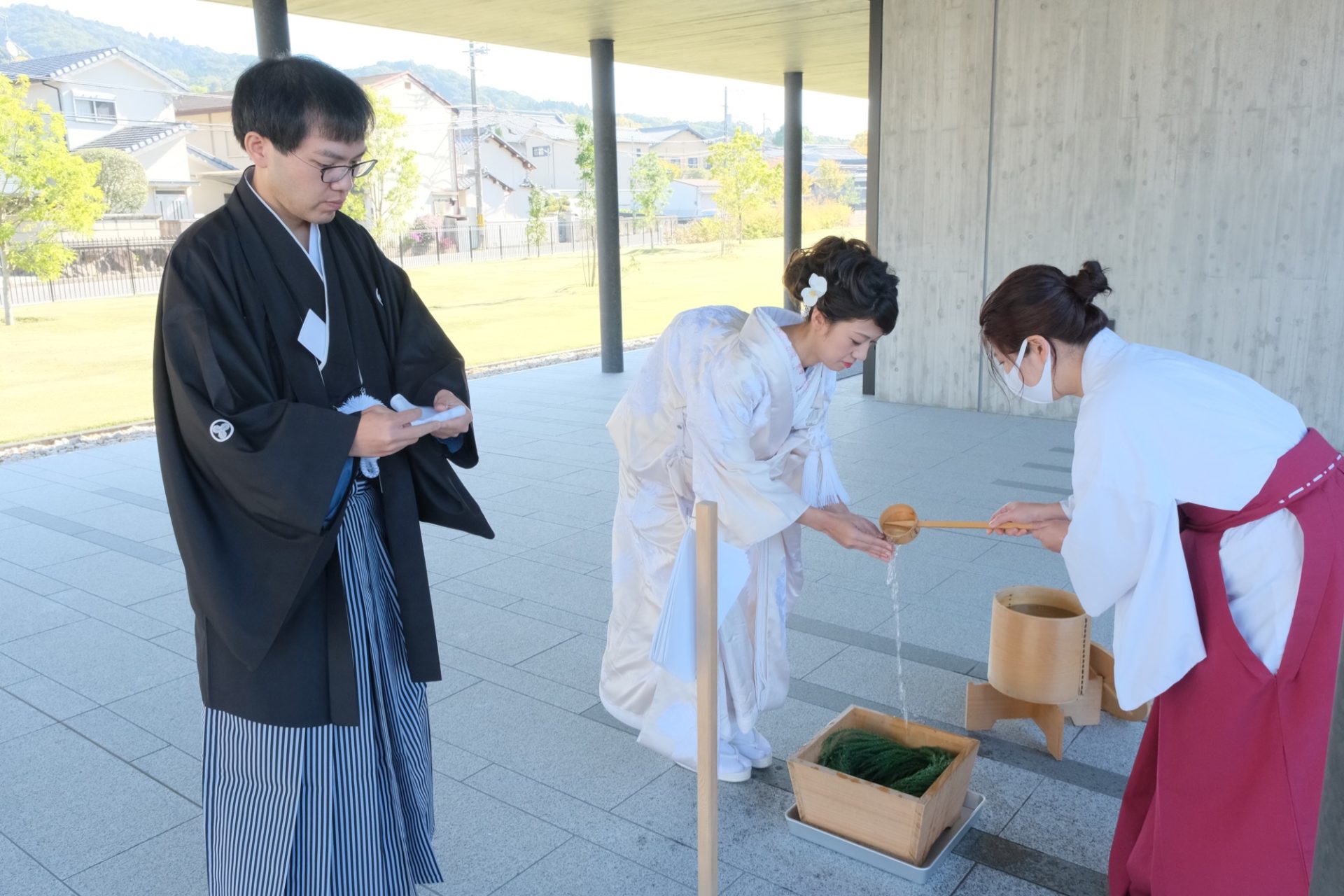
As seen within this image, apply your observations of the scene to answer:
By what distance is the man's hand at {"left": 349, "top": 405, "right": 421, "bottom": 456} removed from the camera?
62.1 inches

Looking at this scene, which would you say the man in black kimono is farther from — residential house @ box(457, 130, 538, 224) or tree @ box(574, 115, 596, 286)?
residential house @ box(457, 130, 538, 224)

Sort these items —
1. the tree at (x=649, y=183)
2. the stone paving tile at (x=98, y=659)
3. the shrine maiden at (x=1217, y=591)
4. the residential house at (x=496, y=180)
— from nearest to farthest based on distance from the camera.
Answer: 1. the shrine maiden at (x=1217, y=591)
2. the stone paving tile at (x=98, y=659)
3. the tree at (x=649, y=183)
4. the residential house at (x=496, y=180)

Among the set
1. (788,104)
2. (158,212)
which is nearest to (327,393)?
(788,104)

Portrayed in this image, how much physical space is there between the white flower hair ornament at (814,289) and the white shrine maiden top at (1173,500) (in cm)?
61

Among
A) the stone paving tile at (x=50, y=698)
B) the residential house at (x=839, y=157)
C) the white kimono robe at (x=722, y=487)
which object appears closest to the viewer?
the white kimono robe at (x=722, y=487)

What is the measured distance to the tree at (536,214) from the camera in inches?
712

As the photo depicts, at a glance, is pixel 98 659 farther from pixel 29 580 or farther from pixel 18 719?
pixel 29 580

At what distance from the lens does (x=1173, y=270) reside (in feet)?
A: 20.6

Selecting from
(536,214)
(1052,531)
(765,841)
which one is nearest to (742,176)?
(536,214)

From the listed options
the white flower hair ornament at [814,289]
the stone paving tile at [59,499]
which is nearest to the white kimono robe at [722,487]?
the white flower hair ornament at [814,289]

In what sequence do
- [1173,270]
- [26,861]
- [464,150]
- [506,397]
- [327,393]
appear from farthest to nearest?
1. [464,150]
2. [506,397]
3. [1173,270]
4. [26,861]
5. [327,393]

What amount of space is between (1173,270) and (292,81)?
20.1ft

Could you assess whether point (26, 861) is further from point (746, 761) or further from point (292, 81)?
point (292, 81)

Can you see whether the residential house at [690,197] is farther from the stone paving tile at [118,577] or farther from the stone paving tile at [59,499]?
the stone paving tile at [118,577]
